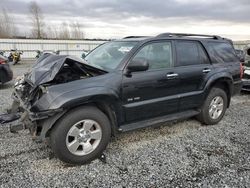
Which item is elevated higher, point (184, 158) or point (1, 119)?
point (1, 119)

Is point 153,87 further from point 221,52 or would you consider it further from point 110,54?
point 221,52

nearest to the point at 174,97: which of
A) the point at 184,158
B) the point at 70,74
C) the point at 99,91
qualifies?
the point at 184,158

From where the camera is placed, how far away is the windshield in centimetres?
402

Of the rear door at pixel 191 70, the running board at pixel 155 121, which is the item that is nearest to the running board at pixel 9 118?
the running board at pixel 155 121

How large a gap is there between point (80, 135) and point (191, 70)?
233cm

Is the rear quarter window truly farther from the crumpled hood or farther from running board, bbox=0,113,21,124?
running board, bbox=0,113,21,124

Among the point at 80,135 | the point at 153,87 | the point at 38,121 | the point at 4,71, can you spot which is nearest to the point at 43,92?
the point at 38,121

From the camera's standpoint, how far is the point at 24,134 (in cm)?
451

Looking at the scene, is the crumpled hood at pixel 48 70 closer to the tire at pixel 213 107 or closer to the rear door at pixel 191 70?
the rear door at pixel 191 70

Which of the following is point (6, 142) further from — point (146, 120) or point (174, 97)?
point (174, 97)

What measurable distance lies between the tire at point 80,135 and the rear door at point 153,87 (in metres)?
0.49

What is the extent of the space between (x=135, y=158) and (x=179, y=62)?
6.07 ft

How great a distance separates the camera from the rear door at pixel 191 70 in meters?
4.53

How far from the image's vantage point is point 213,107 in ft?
17.1
